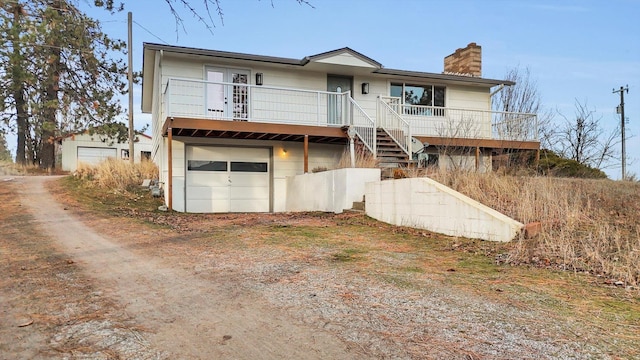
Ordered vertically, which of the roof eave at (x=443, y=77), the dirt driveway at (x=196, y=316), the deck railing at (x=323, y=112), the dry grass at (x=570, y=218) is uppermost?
the roof eave at (x=443, y=77)

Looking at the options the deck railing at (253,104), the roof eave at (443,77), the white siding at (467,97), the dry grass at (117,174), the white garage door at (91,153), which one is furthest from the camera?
the white garage door at (91,153)

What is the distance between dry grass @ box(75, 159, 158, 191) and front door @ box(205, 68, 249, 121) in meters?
3.67

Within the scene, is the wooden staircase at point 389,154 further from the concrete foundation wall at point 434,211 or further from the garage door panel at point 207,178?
the garage door panel at point 207,178

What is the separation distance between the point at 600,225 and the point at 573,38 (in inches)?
373

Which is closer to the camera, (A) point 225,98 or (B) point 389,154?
(B) point 389,154

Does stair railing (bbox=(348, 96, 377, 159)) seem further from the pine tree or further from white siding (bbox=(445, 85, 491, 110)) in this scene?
the pine tree

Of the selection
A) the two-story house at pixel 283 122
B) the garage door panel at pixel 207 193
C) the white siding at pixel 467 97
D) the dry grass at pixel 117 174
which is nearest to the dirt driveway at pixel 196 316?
the two-story house at pixel 283 122

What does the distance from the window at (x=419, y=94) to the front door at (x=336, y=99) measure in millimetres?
2155

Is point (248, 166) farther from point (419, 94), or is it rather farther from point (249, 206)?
point (419, 94)

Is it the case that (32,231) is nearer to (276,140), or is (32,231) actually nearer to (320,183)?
(320,183)

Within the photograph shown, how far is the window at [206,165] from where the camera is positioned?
1503cm

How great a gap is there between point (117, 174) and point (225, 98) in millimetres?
4631

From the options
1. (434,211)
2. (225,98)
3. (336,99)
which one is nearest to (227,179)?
(225,98)

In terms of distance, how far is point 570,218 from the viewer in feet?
23.7
